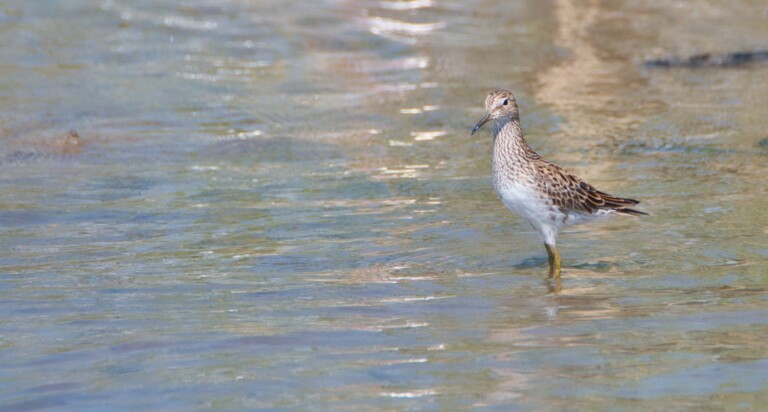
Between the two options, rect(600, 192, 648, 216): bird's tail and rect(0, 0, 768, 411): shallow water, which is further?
rect(600, 192, 648, 216): bird's tail

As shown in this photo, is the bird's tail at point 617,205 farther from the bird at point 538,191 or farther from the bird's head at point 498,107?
the bird's head at point 498,107

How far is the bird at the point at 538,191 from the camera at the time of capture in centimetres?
794

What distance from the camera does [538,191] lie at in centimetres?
793

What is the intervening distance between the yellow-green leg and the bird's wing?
0.28 m

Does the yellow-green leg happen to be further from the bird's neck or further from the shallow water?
the bird's neck

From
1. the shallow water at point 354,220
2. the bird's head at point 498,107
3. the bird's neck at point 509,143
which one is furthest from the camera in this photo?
the bird's head at point 498,107

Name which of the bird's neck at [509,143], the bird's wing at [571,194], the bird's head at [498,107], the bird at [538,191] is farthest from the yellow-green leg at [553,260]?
the bird's head at [498,107]

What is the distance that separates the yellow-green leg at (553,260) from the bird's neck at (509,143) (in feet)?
2.00

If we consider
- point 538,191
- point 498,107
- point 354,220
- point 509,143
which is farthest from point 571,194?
point 354,220

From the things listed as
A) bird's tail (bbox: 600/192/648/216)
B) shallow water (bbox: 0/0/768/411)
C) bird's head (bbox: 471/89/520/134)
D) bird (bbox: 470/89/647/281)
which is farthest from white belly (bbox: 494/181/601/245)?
bird's head (bbox: 471/89/520/134)

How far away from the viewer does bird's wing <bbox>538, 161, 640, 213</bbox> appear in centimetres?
796

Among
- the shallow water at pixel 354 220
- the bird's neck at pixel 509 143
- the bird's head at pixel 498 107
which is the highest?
the bird's head at pixel 498 107

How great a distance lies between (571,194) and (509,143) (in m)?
0.53

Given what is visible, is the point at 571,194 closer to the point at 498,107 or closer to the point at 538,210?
the point at 538,210
